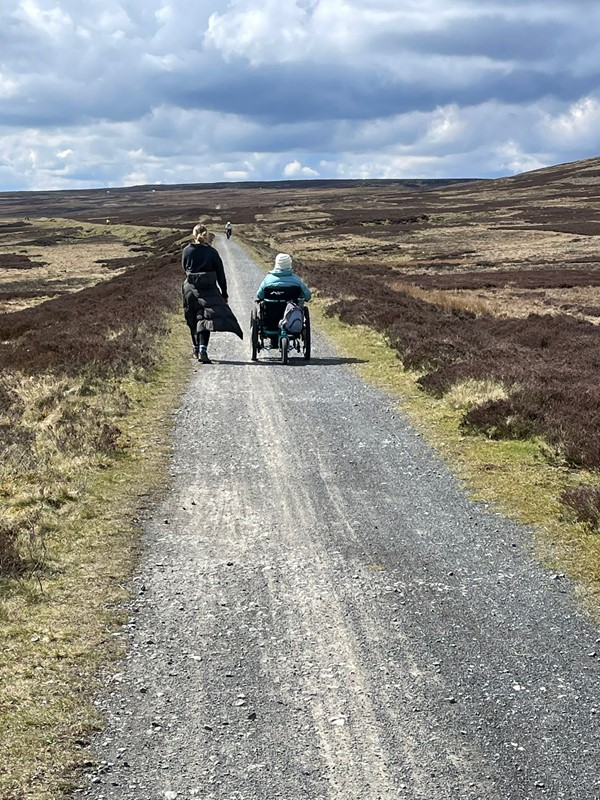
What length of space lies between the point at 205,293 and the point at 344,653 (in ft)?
39.2

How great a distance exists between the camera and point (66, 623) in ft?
16.4

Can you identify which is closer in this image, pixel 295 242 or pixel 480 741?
pixel 480 741

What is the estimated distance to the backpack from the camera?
51.4 ft

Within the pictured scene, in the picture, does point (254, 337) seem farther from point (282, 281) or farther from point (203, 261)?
point (203, 261)

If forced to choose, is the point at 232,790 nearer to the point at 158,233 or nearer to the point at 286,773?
the point at 286,773

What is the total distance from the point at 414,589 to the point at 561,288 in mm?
40602

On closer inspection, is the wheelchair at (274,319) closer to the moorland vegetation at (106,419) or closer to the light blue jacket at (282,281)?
the light blue jacket at (282,281)

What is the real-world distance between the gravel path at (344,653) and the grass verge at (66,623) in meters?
0.16

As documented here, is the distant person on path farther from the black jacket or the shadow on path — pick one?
the shadow on path

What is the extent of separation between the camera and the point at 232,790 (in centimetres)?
345

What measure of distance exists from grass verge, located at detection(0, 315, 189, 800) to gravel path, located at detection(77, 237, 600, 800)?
0.52ft

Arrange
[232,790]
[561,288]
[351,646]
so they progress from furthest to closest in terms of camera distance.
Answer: [561,288] → [351,646] → [232,790]

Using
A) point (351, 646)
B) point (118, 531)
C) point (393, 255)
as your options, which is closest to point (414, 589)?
point (351, 646)

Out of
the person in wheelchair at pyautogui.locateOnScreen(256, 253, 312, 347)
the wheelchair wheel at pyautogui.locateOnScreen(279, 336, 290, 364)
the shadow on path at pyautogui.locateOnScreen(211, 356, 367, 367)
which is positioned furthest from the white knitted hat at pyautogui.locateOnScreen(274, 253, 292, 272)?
the shadow on path at pyautogui.locateOnScreen(211, 356, 367, 367)
